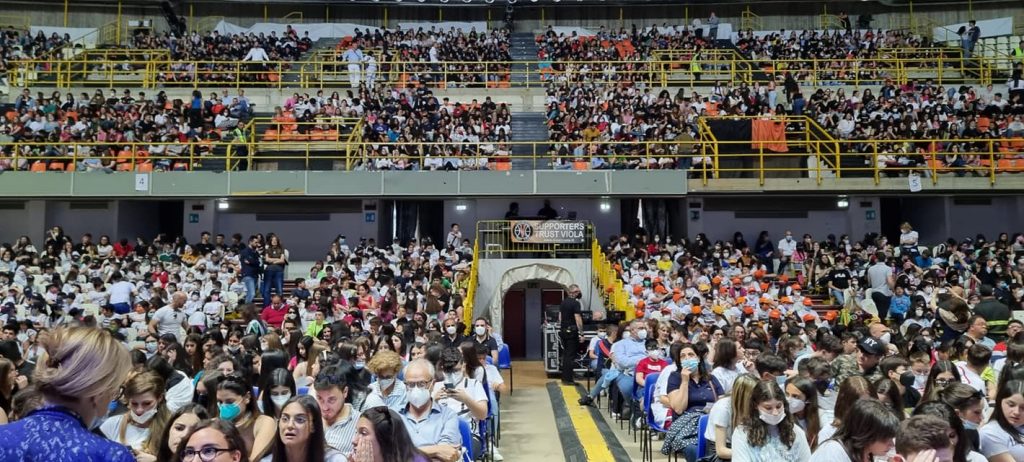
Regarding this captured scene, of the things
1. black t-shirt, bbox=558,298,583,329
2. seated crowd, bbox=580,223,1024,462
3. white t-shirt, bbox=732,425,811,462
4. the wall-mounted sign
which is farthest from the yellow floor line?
the wall-mounted sign

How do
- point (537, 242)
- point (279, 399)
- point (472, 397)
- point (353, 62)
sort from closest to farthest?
point (279, 399)
point (472, 397)
point (537, 242)
point (353, 62)

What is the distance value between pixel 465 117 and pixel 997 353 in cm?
1941

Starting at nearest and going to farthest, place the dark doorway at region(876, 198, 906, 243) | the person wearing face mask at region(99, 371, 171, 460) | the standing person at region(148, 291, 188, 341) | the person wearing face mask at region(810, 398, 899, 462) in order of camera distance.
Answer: the person wearing face mask at region(810, 398, 899, 462)
the person wearing face mask at region(99, 371, 171, 460)
the standing person at region(148, 291, 188, 341)
the dark doorway at region(876, 198, 906, 243)

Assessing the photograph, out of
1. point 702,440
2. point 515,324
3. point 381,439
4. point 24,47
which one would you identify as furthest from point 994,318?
point 24,47

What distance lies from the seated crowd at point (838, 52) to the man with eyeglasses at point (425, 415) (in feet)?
87.1

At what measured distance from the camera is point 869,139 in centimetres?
2475

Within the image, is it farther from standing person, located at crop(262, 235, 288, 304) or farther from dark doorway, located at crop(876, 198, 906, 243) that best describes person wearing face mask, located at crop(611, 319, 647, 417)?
dark doorway, located at crop(876, 198, 906, 243)

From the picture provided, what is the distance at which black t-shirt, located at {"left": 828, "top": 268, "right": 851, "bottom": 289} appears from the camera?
2044cm

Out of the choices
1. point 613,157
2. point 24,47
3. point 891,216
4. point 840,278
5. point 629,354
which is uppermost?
point 24,47

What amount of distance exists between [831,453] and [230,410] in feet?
11.2

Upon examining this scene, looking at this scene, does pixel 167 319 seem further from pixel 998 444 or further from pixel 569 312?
pixel 998 444

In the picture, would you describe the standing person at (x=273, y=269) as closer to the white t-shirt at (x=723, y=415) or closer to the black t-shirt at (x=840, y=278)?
the black t-shirt at (x=840, y=278)

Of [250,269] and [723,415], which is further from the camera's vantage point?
[250,269]

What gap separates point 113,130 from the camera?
25562 mm
